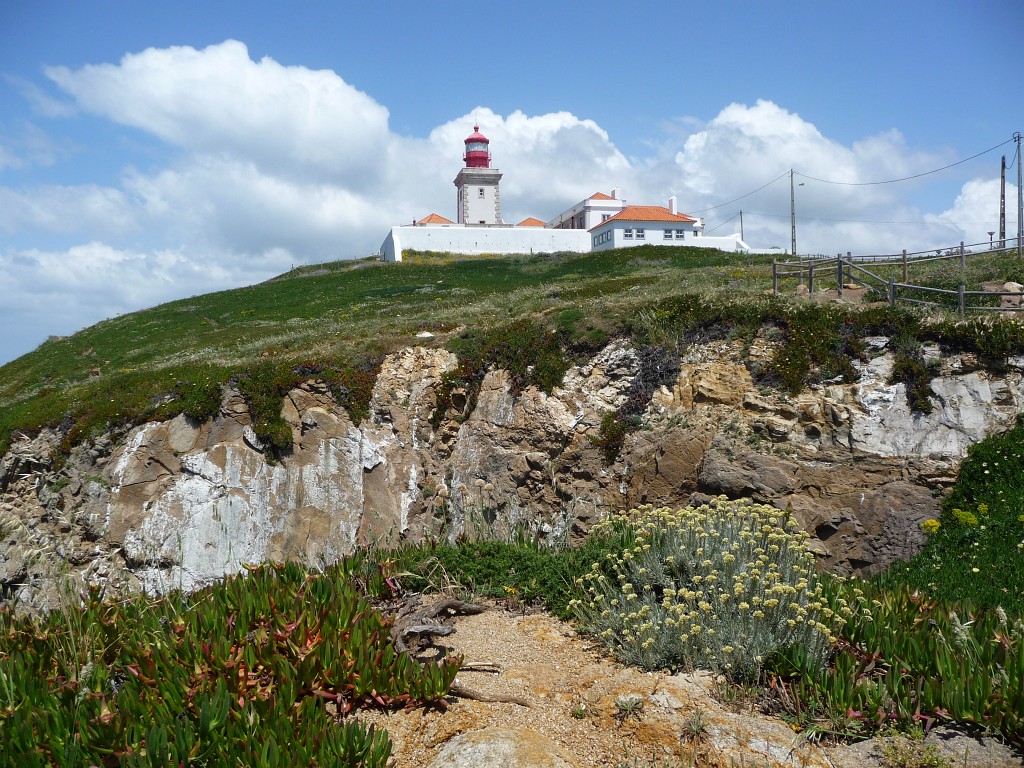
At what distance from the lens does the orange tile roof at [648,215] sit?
59.0 m

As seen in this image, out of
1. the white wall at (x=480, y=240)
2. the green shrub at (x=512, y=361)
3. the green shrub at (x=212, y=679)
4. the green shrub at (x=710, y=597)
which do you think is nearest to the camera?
the green shrub at (x=212, y=679)

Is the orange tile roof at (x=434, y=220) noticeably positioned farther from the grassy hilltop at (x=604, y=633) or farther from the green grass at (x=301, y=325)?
the grassy hilltop at (x=604, y=633)

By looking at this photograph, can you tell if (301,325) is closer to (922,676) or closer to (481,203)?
(922,676)

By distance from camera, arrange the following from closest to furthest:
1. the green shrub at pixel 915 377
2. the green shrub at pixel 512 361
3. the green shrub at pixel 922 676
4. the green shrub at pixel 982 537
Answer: the green shrub at pixel 922 676 < the green shrub at pixel 982 537 < the green shrub at pixel 915 377 < the green shrub at pixel 512 361

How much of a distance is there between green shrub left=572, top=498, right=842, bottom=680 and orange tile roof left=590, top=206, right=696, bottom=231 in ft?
179

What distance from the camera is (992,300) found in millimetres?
14312

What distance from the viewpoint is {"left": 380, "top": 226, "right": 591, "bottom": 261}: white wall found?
55969 mm

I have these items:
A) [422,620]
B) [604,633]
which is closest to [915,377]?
[604,633]

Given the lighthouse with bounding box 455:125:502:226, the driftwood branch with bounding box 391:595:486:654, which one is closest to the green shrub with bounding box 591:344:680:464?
the driftwood branch with bounding box 391:595:486:654

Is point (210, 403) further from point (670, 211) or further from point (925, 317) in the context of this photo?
point (670, 211)

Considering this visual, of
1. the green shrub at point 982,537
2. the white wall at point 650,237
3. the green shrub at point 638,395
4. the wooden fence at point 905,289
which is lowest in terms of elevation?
the green shrub at point 982,537

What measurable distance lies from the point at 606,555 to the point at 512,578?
3.49 feet

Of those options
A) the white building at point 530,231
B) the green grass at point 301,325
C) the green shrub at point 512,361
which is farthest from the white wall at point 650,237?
the green shrub at point 512,361

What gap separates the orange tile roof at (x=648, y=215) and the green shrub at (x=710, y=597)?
2152 inches
